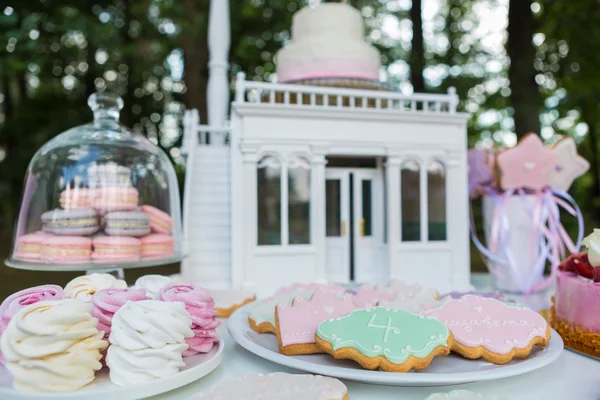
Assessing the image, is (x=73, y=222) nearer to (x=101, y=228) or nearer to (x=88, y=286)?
(x=101, y=228)

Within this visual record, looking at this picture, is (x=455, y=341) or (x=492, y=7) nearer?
(x=455, y=341)

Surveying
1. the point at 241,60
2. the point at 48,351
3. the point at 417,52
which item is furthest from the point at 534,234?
the point at 241,60

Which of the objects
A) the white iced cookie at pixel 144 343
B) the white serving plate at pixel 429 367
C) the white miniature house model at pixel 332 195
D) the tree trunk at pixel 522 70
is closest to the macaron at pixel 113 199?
the white miniature house model at pixel 332 195

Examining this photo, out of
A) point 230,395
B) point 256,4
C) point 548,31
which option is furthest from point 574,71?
point 230,395

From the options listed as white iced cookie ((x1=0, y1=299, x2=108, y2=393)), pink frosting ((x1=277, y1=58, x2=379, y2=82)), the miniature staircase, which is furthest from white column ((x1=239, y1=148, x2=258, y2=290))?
white iced cookie ((x1=0, y1=299, x2=108, y2=393))

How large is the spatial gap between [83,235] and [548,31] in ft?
32.3

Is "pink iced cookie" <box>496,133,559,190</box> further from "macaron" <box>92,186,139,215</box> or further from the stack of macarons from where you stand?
"macaron" <box>92,186,139,215</box>

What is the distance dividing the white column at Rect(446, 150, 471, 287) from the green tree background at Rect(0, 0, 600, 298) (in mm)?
1268

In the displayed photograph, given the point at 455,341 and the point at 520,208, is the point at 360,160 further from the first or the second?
the point at 455,341

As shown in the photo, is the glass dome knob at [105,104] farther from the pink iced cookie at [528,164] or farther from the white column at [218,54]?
the pink iced cookie at [528,164]

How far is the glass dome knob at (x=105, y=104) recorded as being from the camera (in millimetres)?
3327

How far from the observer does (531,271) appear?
13.5 feet

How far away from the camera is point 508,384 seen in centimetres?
167

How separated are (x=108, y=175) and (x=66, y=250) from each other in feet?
2.33
